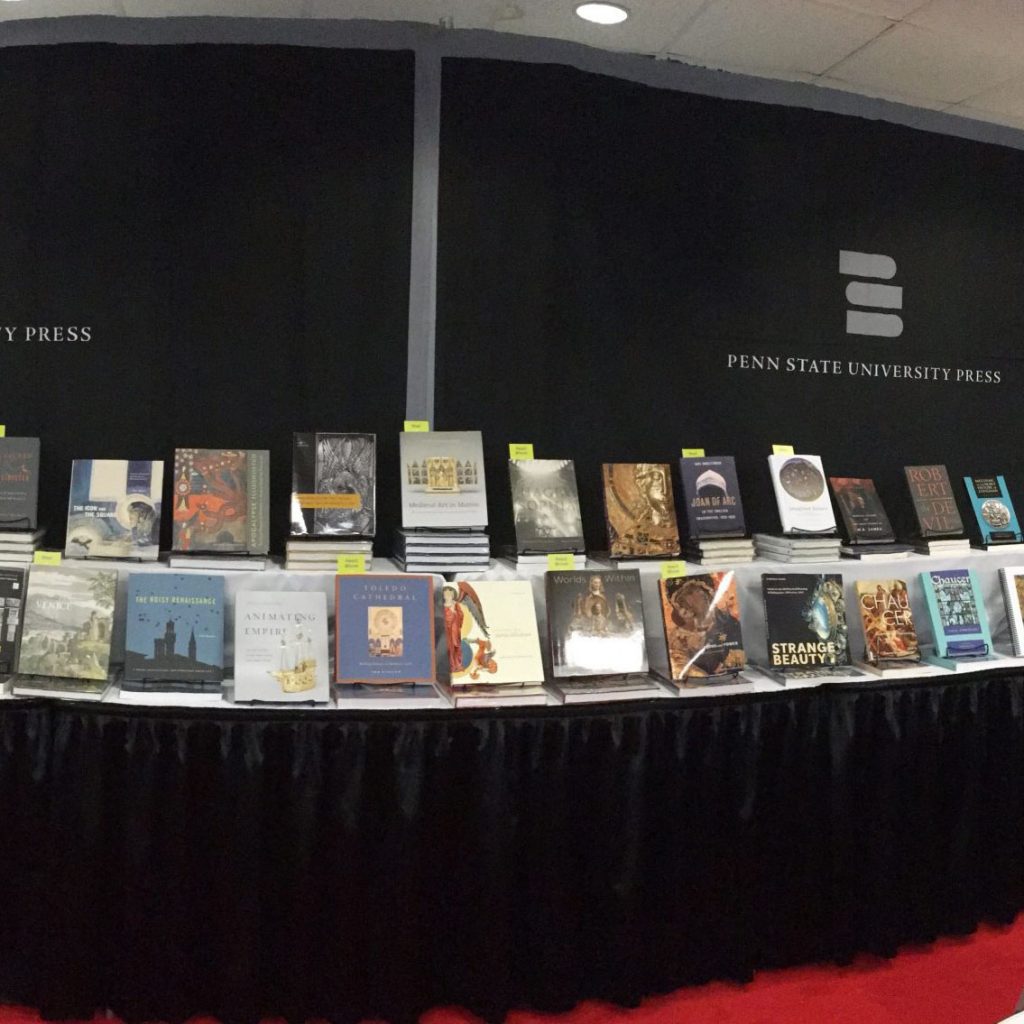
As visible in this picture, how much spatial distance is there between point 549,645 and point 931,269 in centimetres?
228

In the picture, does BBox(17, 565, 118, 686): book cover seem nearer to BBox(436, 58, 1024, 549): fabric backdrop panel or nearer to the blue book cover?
the blue book cover

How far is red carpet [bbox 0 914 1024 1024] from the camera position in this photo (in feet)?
7.98

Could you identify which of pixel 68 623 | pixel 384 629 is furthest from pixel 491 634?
pixel 68 623

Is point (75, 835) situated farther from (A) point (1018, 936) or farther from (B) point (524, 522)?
(A) point (1018, 936)

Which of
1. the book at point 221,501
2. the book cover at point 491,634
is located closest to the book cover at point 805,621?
the book cover at point 491,634

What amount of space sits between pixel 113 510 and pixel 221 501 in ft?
1.02

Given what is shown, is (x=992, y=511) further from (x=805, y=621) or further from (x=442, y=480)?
(x=442, y=480)

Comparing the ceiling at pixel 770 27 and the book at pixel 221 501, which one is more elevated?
the ceiling at pixel 770 27

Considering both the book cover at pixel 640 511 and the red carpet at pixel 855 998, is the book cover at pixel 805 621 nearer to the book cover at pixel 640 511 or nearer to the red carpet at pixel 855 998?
the book cover at pixel 640 511

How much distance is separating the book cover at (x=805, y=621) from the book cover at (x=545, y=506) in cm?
63

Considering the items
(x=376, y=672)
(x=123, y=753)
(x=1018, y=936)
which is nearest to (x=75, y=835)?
(x=123, y=753)

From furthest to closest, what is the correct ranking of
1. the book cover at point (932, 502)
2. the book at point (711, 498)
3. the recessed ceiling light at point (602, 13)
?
the book cover at point (932, 502) < the book at point (711, 498) < the recessed ceiling light at point (602, 13)

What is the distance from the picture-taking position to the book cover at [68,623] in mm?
2389

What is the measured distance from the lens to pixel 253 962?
229 cm
